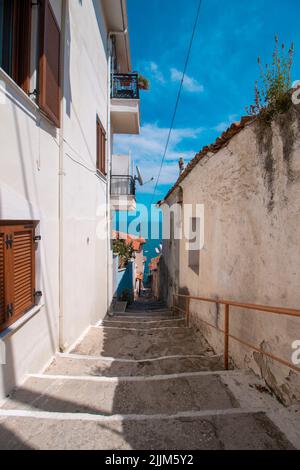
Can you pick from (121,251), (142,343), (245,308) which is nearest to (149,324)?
(142,343)

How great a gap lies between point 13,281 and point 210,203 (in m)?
3.78

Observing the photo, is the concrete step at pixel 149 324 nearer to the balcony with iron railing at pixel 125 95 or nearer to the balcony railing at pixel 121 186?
the balcony railing at pixel 121 186

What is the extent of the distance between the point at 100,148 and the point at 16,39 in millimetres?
4689

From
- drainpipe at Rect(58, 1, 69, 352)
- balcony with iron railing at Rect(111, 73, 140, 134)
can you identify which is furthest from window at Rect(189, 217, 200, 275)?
balcony with iron railing at Rect(111, 73, 140, 134)

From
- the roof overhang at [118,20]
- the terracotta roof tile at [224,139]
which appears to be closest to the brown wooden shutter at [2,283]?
the terracotta roof tile at [224,139]

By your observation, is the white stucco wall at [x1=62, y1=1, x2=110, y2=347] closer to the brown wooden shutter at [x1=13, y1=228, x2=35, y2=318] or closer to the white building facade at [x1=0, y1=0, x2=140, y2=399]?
the white building facade at [x1=0, y1=0, x2=140, y2=399]

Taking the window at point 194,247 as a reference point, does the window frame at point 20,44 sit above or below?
above

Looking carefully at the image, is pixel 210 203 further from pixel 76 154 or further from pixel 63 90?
pixel 63 90

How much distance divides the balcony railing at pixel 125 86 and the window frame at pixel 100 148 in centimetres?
208

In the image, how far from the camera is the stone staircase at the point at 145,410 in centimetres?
207

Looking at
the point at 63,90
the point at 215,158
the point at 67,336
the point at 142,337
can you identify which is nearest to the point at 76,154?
the point at 63,90

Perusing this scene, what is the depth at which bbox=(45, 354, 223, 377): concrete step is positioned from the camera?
145 inches

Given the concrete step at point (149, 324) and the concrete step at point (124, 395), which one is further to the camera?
the concrete step at point (149, 324)

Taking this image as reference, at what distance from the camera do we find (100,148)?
7934mm
